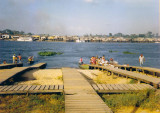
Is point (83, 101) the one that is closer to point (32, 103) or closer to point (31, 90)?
point (32, 103)

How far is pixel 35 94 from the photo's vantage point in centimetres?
861

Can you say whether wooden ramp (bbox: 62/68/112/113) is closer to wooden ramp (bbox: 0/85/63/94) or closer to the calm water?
wooden ramp (bbox: 0/85/63/94)

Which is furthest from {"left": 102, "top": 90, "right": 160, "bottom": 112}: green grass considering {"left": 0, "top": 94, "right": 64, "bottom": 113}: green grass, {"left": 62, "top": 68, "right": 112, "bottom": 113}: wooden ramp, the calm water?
the calm water

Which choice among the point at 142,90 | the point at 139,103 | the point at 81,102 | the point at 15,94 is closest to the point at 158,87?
the point at 142,90

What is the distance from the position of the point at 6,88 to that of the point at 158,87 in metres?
8.86

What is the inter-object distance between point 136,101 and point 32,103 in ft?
16.2

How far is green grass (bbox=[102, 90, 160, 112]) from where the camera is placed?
752 cm

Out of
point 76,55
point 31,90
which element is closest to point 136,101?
point 31,90

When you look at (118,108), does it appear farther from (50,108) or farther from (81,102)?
(50,108)

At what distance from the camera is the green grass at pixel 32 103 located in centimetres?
700

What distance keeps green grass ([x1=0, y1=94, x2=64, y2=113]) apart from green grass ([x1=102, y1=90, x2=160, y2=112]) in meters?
2.43

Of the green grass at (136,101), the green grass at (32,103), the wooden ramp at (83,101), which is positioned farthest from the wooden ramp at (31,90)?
the green grass at (136,101)

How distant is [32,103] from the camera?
7.66m

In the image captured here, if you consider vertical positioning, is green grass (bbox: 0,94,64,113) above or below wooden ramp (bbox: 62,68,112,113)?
below
